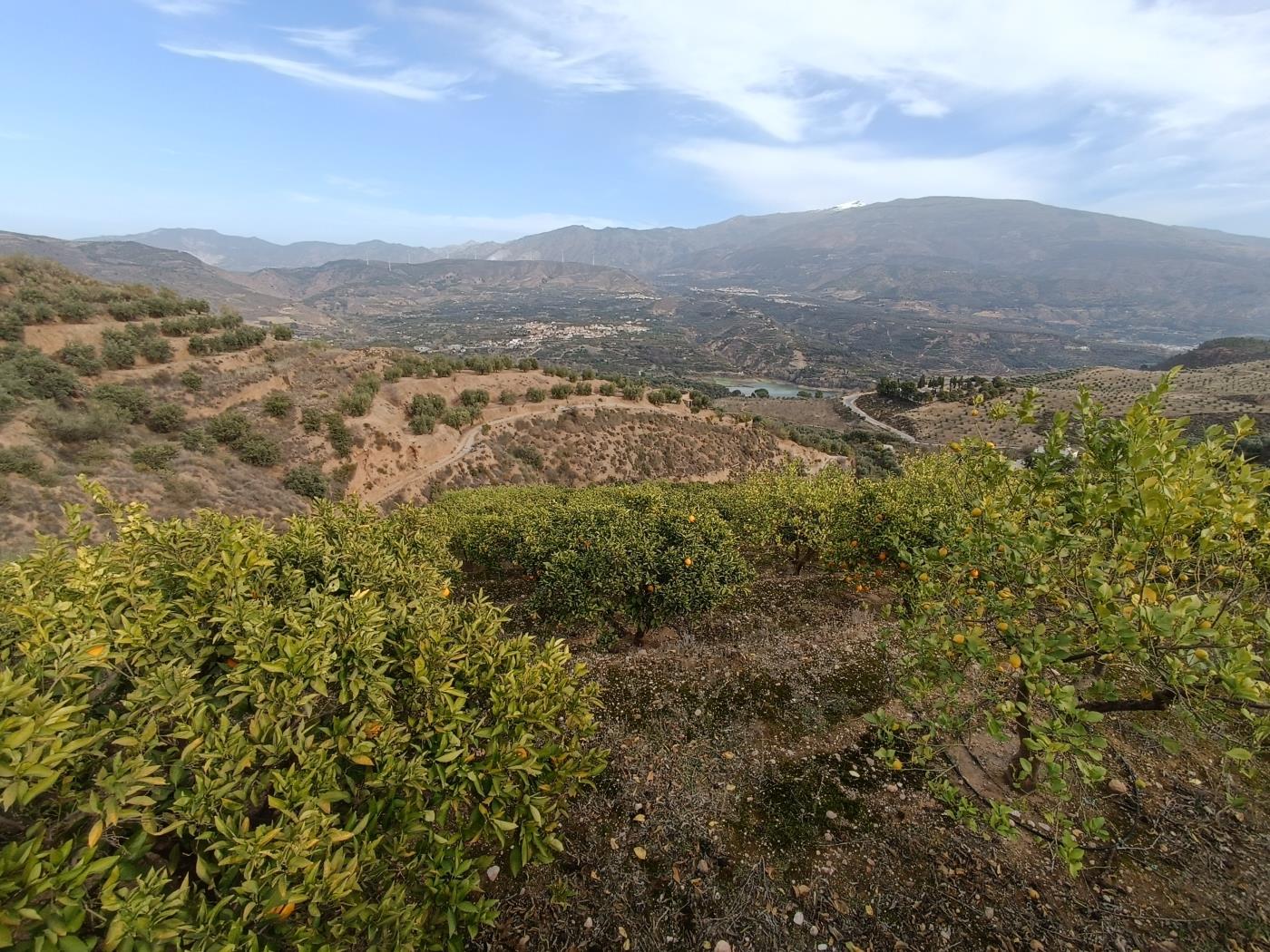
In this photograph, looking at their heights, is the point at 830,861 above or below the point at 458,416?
above

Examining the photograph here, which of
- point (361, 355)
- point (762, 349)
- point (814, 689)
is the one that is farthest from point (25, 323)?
point (762, 349)

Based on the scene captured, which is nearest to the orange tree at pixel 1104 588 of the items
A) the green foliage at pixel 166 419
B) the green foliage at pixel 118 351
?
the green foliage at pixel 166 419

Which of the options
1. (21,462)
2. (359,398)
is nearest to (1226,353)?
(359,398)

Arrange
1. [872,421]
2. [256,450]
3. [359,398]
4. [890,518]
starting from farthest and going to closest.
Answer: [872,421] → [359,398] → [256,450] → [890,518]

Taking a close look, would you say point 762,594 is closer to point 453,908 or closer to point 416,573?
point 416,573

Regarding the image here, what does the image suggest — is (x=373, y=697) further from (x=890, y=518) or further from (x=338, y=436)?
(x=338, y=436)

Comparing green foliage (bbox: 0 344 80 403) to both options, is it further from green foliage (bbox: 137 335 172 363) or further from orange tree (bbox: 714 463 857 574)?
orange tree (bbox: 714 463 857 574)

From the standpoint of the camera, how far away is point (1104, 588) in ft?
12.5

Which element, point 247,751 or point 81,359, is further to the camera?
point 81,359

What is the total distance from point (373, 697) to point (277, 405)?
36.0m

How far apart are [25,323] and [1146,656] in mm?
47428

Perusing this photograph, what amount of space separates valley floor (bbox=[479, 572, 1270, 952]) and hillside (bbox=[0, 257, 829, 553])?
2192 cm

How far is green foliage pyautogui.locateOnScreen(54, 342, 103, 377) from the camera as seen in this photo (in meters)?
28.5

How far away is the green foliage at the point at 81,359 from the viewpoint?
93.4 ft
